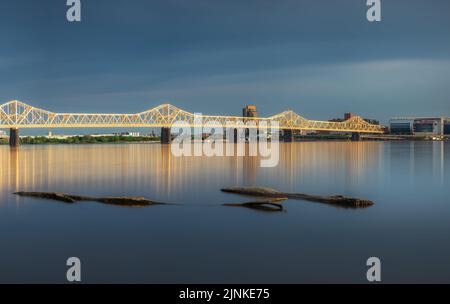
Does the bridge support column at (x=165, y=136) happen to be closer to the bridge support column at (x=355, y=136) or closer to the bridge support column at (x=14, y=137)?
the bridge support column at (x=14, y=137)

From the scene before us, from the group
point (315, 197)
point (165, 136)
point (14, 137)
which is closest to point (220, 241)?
point (315, 197)

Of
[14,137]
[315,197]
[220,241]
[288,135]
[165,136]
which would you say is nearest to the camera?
[220,241]

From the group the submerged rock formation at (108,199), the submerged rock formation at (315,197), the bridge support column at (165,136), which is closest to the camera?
the submerged rock formation at (315,197)

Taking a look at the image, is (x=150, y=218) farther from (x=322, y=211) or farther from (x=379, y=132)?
(x=379, y=132)

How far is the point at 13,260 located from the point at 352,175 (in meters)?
25.8

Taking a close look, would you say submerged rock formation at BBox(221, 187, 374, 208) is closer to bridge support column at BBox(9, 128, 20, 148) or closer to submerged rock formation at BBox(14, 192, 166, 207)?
submerged rock formation at BBox(14, 192, 166, 207)

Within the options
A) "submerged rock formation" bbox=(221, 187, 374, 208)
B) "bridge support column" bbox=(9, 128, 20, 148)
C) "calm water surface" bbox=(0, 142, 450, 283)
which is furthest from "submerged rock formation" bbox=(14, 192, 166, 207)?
"bridge support column" bbox=(9, 128, 20, 148)

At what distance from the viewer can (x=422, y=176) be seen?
3105cm

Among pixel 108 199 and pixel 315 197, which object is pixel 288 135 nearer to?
pixel 315 197

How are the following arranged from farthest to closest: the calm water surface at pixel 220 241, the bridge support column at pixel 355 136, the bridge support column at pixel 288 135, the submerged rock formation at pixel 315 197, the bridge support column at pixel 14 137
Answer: the bridge support column at pixel 355 136 < the bridge support column at pixel 288 135 < the bridge support column at pixel 14 137 < the submerged rock formation at pixel 315 197 < the calm water surface at pixel 220 241

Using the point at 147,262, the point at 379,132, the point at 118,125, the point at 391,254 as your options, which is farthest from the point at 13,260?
the point at 379,132

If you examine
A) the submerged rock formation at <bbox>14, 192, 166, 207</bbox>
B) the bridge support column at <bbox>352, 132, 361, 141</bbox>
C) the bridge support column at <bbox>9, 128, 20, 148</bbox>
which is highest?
the bridge support column at <bbox>352, 132, 361, 141</bbox>

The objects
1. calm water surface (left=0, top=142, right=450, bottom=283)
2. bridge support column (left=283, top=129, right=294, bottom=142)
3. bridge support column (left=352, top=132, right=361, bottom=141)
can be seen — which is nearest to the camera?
calm water surface (left=0, top=142, right=450, bottom=283)

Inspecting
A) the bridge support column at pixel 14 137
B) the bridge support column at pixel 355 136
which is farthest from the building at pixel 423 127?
the bridge support column at pixel 14 137
